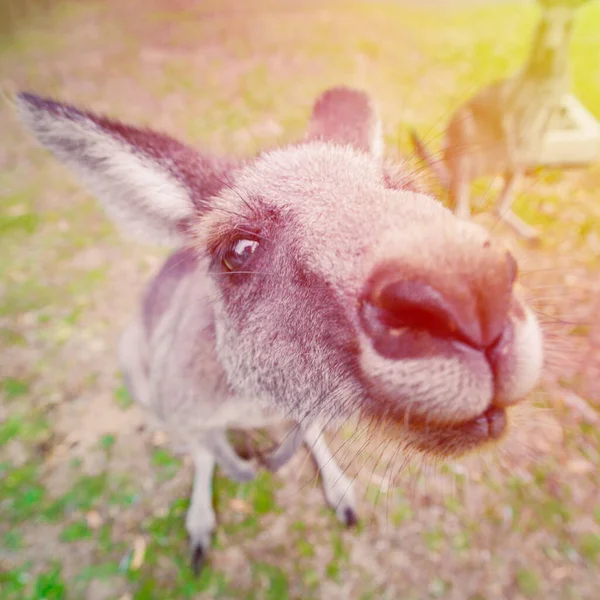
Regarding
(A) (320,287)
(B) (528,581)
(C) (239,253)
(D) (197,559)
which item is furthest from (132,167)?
(B) (528,581)

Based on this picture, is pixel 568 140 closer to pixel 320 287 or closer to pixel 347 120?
pixel 347 120

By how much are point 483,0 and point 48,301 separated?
29.1 feet

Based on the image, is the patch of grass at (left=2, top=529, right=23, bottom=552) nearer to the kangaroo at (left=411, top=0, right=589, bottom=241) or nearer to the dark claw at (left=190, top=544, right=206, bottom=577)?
the dark claw at (left=190, top=544, right=206, bottom=577)

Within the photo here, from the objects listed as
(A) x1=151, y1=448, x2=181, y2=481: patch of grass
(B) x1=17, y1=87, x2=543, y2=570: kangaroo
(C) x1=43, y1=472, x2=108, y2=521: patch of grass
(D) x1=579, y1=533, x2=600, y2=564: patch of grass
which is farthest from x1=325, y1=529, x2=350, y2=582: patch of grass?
(C) x1=43, y1=472, x2=108, y2=521: patch of grass

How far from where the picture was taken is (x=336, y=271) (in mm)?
1177

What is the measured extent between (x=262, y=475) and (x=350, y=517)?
0.72m

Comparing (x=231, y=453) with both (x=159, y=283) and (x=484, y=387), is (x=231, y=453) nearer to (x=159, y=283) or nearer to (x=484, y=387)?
(x=159, y=283)

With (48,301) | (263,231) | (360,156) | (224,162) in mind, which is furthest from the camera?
(48,301)

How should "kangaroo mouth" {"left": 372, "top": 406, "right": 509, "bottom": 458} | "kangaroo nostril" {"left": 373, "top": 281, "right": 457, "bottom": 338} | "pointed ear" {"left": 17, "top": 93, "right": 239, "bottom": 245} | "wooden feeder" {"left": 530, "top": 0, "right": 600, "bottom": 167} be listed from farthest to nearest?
"wooden feeder" {"left": 530, "top": 0, "right": 600, "bottom": 167}
"pointed ear" {"left": 17, "top": 93, "right": 239, "bottom": 245}
"kangaroo mouth" {"left": 372, "top": 406, "right": 509, "bottom": 458}
"kangaroo nostril" {"left": 373, "top": 281, "right": 457, "bottom": 338}

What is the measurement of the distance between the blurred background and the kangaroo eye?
2.88 ft

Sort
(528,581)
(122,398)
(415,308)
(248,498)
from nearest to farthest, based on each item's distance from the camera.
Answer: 1. (415,308)
2. (528,581)
3. (248,498)
4. (122,398)

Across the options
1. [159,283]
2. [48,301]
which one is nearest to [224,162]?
[159,283]

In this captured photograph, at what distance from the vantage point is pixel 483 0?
7641 millimetres

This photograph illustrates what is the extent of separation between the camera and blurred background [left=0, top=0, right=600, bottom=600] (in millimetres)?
2809
